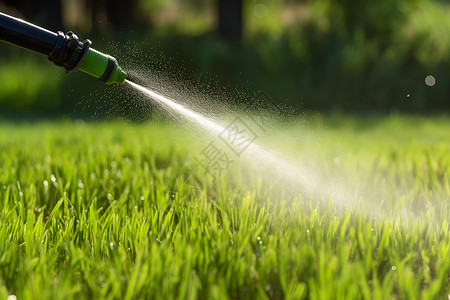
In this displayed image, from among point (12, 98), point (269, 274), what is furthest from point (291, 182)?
point (12, 98)

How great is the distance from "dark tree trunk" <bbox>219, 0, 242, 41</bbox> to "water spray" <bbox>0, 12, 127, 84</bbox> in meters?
8.36

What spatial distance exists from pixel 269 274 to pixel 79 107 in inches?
256

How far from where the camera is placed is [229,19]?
991 cm

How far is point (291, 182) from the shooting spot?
7.57 feet

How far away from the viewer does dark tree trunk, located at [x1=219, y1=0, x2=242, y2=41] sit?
9.87 m

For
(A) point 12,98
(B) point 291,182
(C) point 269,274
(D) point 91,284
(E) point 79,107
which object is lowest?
(A) point 12,98

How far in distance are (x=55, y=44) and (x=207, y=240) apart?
85cm

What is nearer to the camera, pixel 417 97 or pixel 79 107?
pixel 79 107

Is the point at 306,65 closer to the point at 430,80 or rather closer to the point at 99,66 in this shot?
the point at 430,80

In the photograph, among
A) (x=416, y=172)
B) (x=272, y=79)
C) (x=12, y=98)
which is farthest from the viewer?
(x=272, y=79)

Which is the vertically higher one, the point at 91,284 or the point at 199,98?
the point at 199,98

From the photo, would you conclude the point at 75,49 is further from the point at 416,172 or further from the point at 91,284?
the point at 416,172

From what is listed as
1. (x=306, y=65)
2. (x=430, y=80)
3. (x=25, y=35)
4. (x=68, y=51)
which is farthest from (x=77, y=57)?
(x=430, y=80)

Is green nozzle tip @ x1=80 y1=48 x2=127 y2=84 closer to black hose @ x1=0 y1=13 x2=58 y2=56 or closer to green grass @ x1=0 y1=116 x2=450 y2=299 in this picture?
black hose @ x1=0 y1=13 x2=58 y2=56
